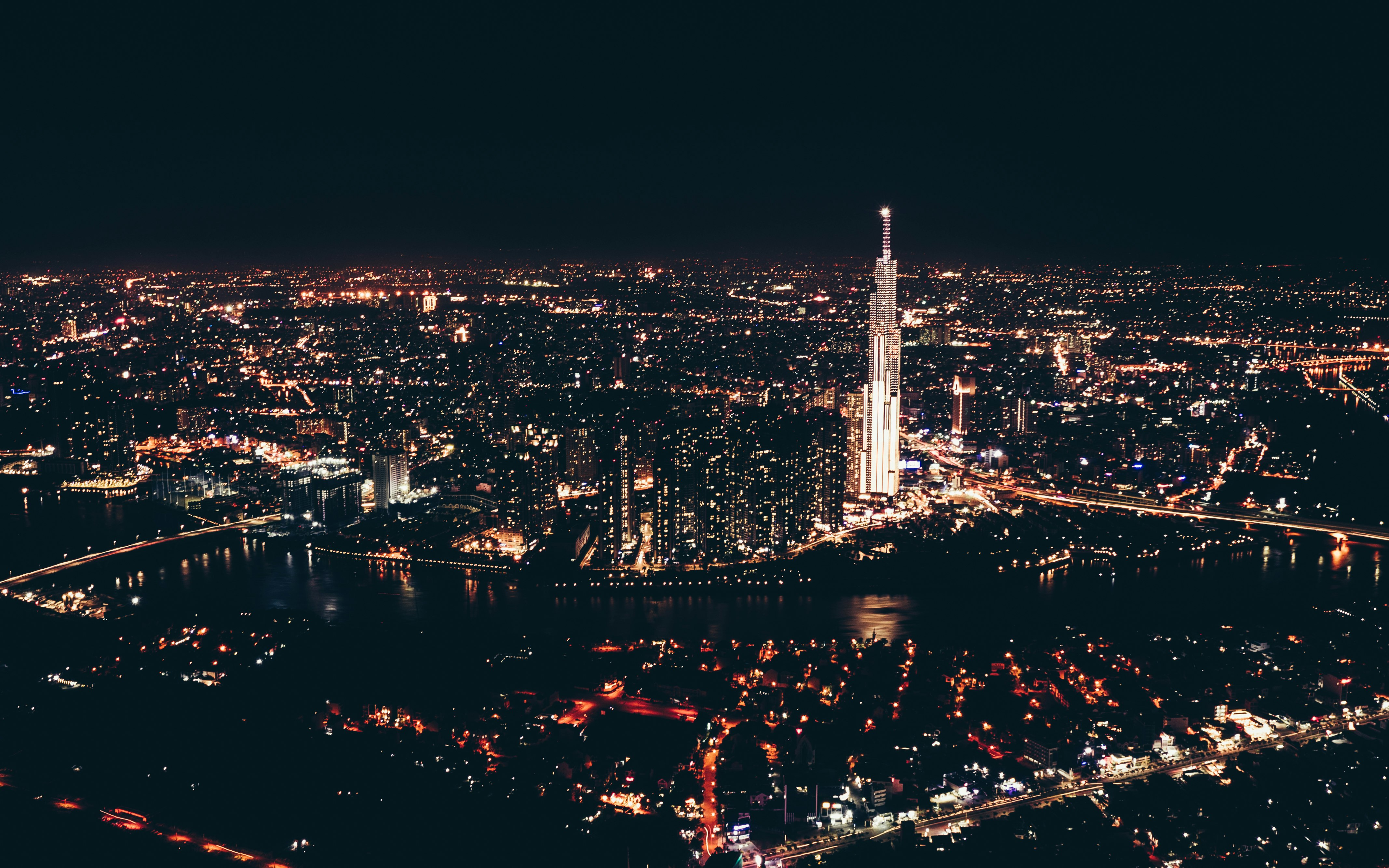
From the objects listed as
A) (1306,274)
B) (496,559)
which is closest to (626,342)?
(496,559)

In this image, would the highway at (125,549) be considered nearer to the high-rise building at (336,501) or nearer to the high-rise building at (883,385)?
the high-rise building at (336,501)

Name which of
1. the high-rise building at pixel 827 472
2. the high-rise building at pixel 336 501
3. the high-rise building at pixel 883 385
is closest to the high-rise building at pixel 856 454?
the high-rise building at pixel 883 385

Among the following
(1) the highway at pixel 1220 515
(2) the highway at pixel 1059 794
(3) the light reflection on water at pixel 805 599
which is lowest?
(2) the highway at pixel 1059 794

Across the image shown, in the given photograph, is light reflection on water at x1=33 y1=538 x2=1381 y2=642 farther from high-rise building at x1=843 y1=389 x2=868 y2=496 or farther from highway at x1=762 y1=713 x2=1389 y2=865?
high-rise building at x1=843 y1=389 x2=868 y2=496

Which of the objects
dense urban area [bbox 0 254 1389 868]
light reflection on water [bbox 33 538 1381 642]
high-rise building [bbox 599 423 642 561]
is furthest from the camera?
high-rise building [bbox 599 423 642 561]

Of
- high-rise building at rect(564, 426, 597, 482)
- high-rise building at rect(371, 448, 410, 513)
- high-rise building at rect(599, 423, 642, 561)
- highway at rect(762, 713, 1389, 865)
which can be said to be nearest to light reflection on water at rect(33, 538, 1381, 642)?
high-rise building at rect(599, 423, 642, 561)

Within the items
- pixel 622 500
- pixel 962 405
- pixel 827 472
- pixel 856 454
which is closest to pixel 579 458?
pixel 622 500

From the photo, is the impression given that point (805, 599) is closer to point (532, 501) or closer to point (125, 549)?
point (532, 501)
